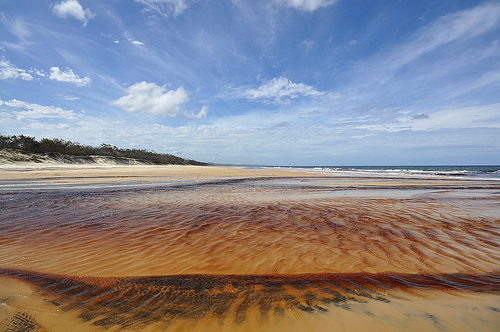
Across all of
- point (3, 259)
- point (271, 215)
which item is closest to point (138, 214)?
point (3, 259)

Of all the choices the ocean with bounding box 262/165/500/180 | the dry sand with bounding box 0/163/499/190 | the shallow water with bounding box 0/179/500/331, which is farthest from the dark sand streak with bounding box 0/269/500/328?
the ocean with bounding box 262/165/500/180

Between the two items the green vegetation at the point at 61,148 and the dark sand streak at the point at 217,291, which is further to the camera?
the green vegetation at the point at 61,148

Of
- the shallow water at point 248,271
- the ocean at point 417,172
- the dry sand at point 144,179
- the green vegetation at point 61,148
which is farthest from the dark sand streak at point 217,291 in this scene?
the green vegetation at point 61,148

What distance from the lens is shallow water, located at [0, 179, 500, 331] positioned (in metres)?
2.82

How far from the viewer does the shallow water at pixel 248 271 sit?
2822mm

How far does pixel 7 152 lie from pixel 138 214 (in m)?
55.9

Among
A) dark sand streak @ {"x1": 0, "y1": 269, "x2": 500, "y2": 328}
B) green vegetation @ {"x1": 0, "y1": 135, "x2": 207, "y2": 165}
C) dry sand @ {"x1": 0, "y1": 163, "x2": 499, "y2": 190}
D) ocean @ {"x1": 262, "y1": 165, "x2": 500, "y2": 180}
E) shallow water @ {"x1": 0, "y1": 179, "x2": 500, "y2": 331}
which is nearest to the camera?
shallow water @ {"x1": 0, "y1": 179, "x2": 500, "y2": 331}

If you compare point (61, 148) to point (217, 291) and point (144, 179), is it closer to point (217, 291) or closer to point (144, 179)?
point (144, 179)

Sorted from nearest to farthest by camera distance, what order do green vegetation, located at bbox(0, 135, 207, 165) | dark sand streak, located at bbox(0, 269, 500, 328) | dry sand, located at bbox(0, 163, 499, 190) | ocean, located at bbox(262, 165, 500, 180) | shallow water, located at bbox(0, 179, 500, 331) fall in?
shallow water, located at bbox(0, 179, 500, 331), dark sand streak, located at bbox(0, 269, 500, 328), dry sand, located at bbox(0, 163, 499, 190), ocean, located at bbox(262, 165, 500, 180), green vegetation, located at bbox(0, 135, 207, 165)

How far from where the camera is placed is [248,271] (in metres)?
4.21

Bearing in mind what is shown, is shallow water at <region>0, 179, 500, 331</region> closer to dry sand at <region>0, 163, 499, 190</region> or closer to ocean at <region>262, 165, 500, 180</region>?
dry sand at <region>0, 163, 499, 190</region>

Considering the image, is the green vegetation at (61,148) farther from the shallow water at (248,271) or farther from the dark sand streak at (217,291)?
the dark sand streak at (217,291)

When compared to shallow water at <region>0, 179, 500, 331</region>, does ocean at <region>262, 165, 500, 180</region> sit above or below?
above

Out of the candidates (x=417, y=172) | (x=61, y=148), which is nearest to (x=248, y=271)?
(x=417, y=172)
